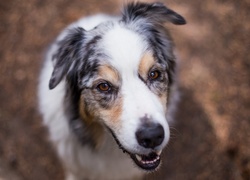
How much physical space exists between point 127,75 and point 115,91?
0.15m

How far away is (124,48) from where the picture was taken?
273cm

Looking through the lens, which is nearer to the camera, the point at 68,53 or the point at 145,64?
the point at 145,64

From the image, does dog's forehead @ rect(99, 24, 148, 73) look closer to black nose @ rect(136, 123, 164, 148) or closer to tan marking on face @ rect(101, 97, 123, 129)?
tan marking on face @ rect(101, 97, 123, 129)

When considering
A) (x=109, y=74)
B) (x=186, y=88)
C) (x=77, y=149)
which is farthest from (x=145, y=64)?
(x=186, y=88)

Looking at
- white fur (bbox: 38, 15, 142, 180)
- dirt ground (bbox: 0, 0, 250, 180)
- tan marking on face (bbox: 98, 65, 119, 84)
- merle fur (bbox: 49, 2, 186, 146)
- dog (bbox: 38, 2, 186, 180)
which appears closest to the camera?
dog (bbox: 38, 2, 186, 180)

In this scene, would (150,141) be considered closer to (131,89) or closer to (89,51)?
(131,89)

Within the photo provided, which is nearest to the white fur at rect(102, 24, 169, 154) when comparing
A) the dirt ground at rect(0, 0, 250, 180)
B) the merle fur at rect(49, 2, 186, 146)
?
the merle fur at rect(49, 2, 186, 146)

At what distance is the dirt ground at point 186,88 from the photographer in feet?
14.1

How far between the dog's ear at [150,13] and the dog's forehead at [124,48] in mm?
303

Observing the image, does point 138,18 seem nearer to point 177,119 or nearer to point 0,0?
point 177,119

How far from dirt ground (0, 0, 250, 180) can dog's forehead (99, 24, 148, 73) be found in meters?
1.63

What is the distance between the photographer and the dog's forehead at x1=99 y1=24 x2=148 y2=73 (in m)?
2.72

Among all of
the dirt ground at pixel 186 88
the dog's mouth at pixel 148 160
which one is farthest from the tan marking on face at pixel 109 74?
the dirt ground at pixel 186 88

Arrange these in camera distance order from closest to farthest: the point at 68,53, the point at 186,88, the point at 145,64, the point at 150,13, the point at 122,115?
the point at 122,115, the point at 145,64, the point at 68,53, the point at 150,13, the point at 186,88
